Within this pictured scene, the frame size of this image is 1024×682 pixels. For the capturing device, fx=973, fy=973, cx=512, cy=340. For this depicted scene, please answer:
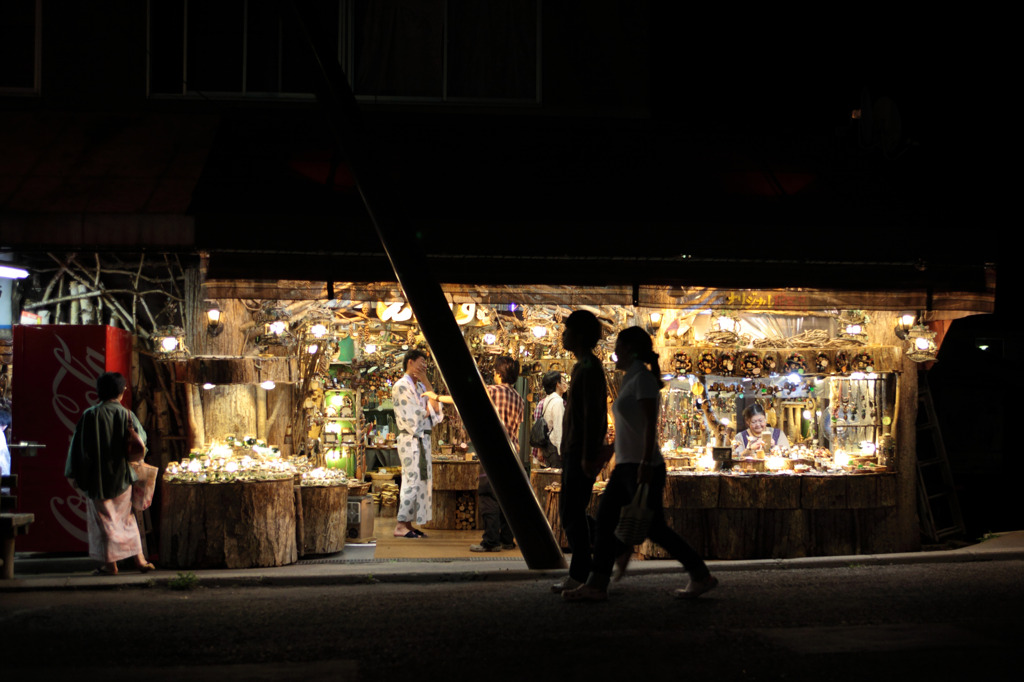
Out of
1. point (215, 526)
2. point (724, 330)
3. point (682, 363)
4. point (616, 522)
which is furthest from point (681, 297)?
point (215, 526)

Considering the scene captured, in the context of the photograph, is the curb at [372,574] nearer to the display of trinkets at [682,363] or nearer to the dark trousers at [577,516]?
the dark trousers at [577,516]

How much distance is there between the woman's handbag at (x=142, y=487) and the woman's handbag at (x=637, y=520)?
15.4 ft

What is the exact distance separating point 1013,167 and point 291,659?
13493 mm

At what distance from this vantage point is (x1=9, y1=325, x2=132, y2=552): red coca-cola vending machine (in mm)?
9570

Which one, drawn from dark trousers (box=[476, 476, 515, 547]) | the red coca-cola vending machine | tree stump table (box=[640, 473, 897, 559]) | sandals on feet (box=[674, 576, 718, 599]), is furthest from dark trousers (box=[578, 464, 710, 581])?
the red coca-cola vending machine

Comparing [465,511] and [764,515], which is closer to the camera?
[764,515]

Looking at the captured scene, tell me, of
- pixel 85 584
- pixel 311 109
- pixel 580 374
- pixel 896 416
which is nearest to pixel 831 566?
pixel 896 416

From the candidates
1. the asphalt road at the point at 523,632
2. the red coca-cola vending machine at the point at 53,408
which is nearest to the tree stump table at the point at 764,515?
the asphalt road at the point at 523,632

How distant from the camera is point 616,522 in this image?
7.30 meters

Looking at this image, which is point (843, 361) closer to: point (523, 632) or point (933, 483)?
point (933, 483)

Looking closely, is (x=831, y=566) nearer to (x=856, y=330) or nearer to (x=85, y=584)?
(x=856, y=330)

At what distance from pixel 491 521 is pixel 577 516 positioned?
325 centimetres

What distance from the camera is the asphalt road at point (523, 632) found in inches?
212

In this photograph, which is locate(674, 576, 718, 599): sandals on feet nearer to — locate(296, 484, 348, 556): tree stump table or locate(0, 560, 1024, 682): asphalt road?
locate(0, 560, 1024, 682): asphalt road
